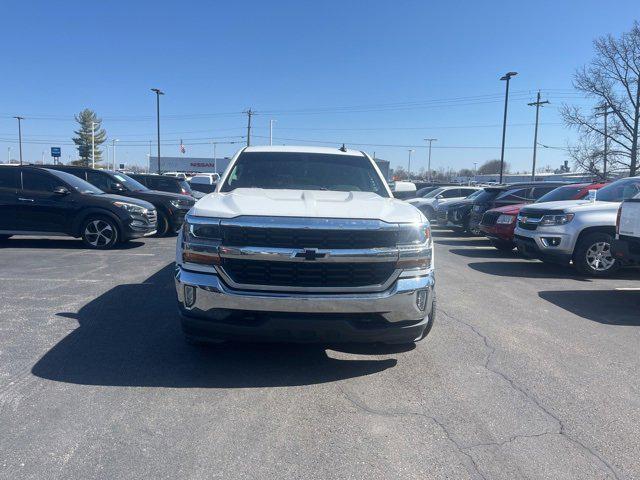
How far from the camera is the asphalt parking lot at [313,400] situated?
9.76 feet

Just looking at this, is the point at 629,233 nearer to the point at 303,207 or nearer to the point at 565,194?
the point at 565,194

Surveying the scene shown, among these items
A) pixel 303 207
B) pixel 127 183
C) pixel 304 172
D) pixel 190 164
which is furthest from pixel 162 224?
pixel 190 164

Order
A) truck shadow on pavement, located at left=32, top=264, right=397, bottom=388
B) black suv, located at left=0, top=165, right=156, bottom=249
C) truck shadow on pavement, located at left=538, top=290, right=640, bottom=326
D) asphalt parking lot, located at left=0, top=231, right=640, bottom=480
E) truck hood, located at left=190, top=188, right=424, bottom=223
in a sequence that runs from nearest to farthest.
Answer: asphalt parking lot, located at left=0, top=231, right=640, bottom=480
truck hood, located at left=190, top=188, right=424, bottom=223
truck shadow on pavement, located at left=32, top=264, right=397, bottom=388
truck shadow on pavement, located at left=538, top=290, right=640, bottom=326
black suv, located at left=0, top=165, right=156, bottom=249

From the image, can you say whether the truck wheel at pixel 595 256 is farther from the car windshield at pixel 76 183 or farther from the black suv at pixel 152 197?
the car windshield at pixel 76 183

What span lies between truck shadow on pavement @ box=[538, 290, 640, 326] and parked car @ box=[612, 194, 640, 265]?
0.60 meters

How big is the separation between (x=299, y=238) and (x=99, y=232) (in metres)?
8.36

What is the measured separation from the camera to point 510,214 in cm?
1159

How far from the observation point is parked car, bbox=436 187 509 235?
14.9 m

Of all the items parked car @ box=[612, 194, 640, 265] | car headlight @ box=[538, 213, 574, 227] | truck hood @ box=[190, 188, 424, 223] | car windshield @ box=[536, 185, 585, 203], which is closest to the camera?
truck hood @ box=[190, 188, 424, 223]

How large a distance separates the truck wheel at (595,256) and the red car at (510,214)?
223 cm

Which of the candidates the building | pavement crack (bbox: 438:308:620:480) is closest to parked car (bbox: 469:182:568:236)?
pavement crack (bbox: 438:308:620:480)

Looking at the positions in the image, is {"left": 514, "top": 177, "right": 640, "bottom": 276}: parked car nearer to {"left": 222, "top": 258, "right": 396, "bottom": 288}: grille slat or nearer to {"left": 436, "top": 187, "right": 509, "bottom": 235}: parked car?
{"left": 436, "top": 187, "right": 509, "bottom": 235}: parked car

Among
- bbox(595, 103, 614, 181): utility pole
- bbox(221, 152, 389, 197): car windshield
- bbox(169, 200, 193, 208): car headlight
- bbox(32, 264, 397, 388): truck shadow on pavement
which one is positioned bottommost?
bbox(32, 264, 397, 388): truck shadow on pavement

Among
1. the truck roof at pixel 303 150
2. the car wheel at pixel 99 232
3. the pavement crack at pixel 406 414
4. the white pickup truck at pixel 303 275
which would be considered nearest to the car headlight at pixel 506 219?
the truck roof at pixel 303 150
